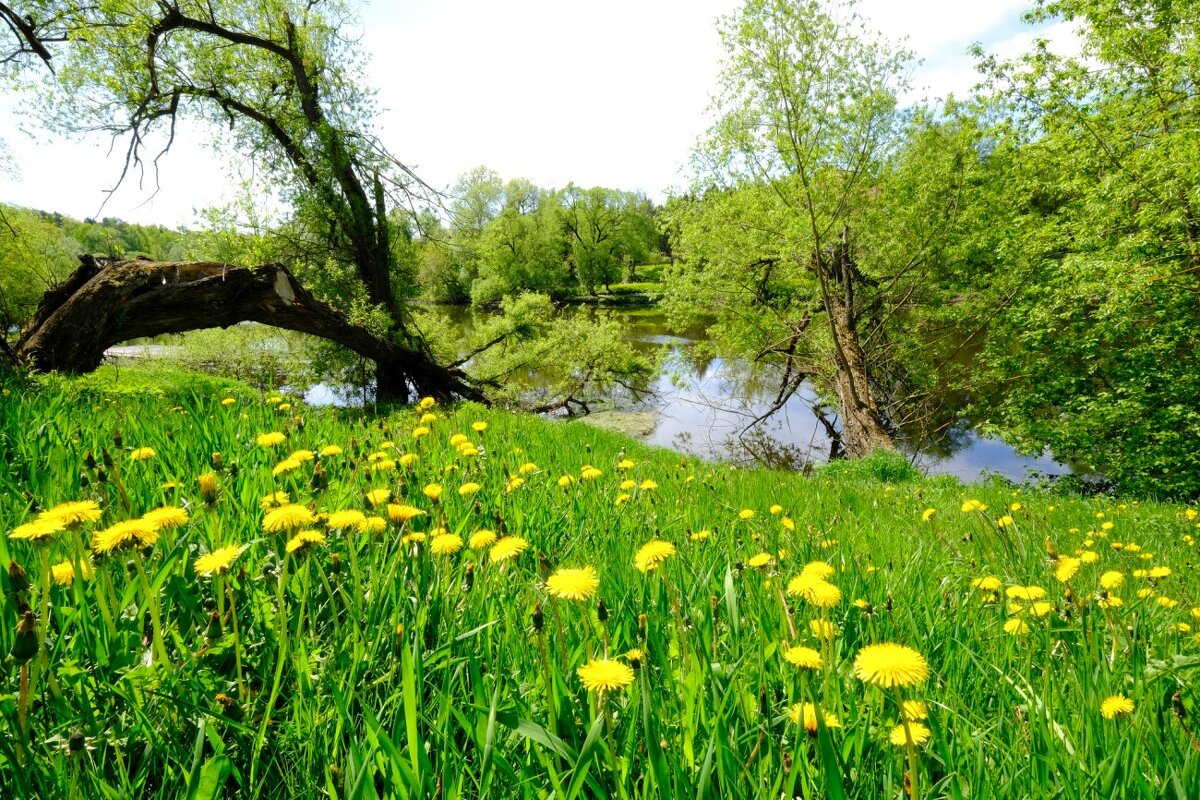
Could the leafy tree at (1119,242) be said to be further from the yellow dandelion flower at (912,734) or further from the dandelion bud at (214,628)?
the dandelion bud at (214,628)

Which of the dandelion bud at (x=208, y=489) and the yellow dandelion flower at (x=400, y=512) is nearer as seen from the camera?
the dandelion bud at (x=208, y=489)

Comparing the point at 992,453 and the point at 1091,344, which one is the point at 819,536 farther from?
the point at 992,453

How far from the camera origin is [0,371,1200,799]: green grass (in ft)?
2.86

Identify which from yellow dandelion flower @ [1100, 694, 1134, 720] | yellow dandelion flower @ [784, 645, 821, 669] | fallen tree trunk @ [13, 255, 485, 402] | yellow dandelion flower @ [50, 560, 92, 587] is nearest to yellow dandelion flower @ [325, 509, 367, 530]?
yellow dandelion flower @ [50, 560, 92, 587]

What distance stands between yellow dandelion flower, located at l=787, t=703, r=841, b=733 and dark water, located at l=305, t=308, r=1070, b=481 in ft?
44.1

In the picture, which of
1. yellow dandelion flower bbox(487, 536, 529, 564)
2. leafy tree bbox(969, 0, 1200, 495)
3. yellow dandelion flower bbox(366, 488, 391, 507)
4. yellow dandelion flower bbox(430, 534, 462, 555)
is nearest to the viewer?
yellow dandelion flower bbox(487, 536, 529, 564)

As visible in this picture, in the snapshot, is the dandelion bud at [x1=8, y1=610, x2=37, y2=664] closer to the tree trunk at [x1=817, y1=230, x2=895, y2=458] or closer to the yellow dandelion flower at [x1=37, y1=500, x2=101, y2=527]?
the yellow dandelion flower at [x1=37, y1=500, x2=101, y2=527]

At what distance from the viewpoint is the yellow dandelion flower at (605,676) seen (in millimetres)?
884

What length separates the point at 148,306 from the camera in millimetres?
7035

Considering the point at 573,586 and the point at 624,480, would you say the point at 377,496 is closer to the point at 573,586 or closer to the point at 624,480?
the point at 573,586

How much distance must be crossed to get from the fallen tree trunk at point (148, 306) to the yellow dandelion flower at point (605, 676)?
26.2 feet

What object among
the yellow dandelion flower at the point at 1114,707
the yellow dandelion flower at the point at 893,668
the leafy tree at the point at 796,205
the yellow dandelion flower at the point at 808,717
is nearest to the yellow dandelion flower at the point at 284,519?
the yellow dandelion flower at the point at 808,717

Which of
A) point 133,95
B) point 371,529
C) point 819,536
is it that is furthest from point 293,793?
point 133,95

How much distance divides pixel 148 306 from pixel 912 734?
9.03 meters
